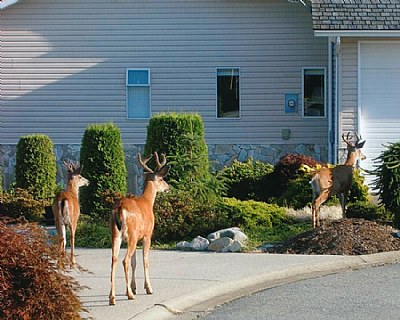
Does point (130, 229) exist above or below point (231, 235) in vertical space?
above

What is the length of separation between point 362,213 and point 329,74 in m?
5.84

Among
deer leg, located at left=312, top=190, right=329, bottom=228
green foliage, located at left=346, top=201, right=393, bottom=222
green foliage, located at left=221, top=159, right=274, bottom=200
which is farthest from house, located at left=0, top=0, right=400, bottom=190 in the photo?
deer leg, located at left=312, top=190, right=329, bottom=228

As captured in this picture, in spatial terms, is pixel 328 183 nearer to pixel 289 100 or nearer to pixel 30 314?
pixel 289 100

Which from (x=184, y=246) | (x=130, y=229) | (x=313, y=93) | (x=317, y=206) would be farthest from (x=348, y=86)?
(x=130, y=229)

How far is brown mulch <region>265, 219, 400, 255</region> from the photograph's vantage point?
14.9m

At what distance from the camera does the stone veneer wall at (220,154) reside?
2462cm

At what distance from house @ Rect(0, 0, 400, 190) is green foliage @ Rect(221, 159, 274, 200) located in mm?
2492

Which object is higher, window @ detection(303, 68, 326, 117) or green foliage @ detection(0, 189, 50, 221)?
window @ detection(303, 68, 326, 117)

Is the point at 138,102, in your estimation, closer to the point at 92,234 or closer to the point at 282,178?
the point at 282,178

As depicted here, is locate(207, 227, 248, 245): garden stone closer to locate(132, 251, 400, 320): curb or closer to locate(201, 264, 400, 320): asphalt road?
locate(132, 251, 400, 320): curb

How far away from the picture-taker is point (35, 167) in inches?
844

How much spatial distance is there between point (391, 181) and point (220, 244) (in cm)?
407

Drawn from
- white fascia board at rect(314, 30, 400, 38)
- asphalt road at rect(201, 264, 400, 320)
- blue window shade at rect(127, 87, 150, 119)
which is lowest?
asphalt road at rect(201, 264, 400, 320)

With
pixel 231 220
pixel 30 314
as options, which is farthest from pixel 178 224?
pixel 30 314
